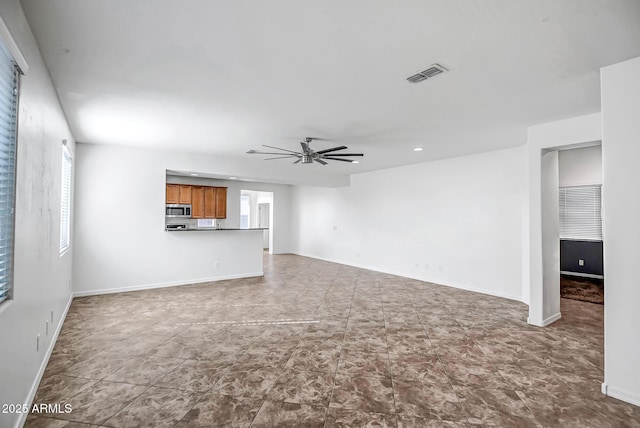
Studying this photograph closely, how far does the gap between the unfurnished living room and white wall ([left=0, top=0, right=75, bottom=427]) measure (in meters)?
0.03

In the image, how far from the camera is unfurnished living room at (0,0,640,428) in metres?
1.95

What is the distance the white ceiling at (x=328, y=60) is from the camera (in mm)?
1849

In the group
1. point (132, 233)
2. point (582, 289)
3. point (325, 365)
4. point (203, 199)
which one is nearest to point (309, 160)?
point (325, 365)

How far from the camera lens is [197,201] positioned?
8.28 meters

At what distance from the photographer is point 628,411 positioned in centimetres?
221

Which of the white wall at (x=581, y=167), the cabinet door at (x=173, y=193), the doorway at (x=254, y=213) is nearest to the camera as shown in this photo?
the white wall at (x=581, y=167)

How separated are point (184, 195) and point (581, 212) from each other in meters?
9.54

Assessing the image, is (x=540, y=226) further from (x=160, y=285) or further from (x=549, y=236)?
(x=160, y=285)

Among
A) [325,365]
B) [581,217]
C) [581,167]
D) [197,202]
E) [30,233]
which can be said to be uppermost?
[581,167]

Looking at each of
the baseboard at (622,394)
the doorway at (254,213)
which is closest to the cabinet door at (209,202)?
the doorway at (254,213)

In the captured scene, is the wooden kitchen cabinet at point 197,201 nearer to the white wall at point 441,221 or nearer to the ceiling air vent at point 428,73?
the white wall at point 441,221

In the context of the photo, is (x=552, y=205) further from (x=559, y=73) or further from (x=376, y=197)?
(x=376, y=197)

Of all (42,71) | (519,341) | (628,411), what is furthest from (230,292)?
(628,411)

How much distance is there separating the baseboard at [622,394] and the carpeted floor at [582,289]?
3352 mm
